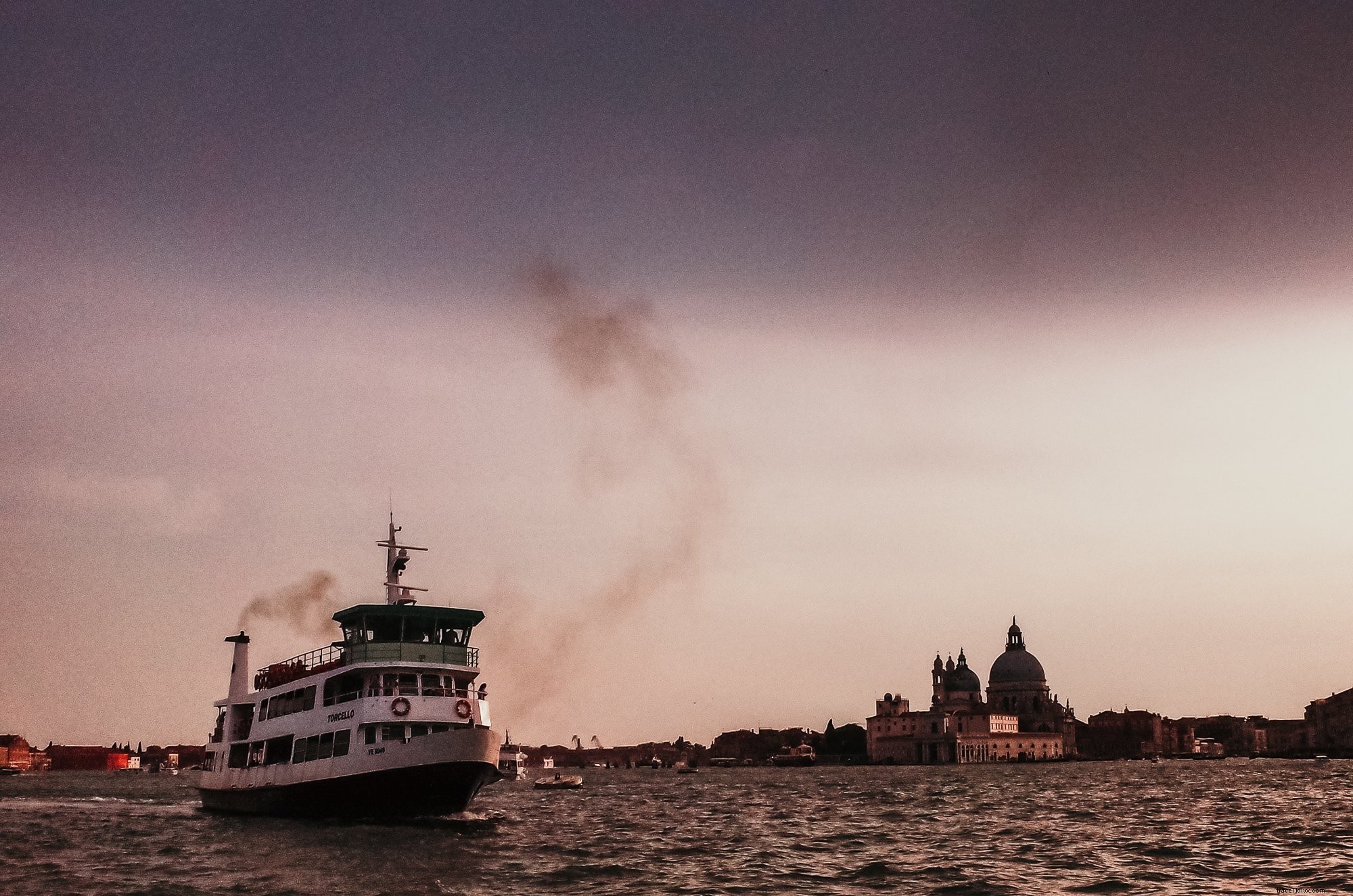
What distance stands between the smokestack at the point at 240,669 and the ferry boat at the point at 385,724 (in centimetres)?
867

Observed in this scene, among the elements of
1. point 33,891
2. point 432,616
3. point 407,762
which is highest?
point 432,616

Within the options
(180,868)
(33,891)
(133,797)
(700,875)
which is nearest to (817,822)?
(700,875)

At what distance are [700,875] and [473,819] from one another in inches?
744

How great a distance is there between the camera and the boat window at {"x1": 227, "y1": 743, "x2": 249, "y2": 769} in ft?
206

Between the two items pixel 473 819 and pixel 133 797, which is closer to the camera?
pixel 473 819

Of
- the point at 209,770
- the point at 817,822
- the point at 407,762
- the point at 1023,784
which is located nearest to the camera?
the point at 407,762

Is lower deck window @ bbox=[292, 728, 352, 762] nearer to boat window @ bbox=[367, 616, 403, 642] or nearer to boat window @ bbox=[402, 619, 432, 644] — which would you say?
boat window @ bbox=[367, 616, 403, 642]

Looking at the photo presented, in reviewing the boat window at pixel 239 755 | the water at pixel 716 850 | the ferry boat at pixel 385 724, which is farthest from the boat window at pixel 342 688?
the boat window at pixel 239 755

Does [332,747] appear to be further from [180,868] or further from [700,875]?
[700,875]

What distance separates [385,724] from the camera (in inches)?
2019

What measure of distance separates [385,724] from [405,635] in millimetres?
4120

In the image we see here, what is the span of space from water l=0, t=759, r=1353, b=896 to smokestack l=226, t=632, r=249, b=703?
6.81m

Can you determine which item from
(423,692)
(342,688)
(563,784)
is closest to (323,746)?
(342,688)

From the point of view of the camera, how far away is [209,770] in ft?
224
